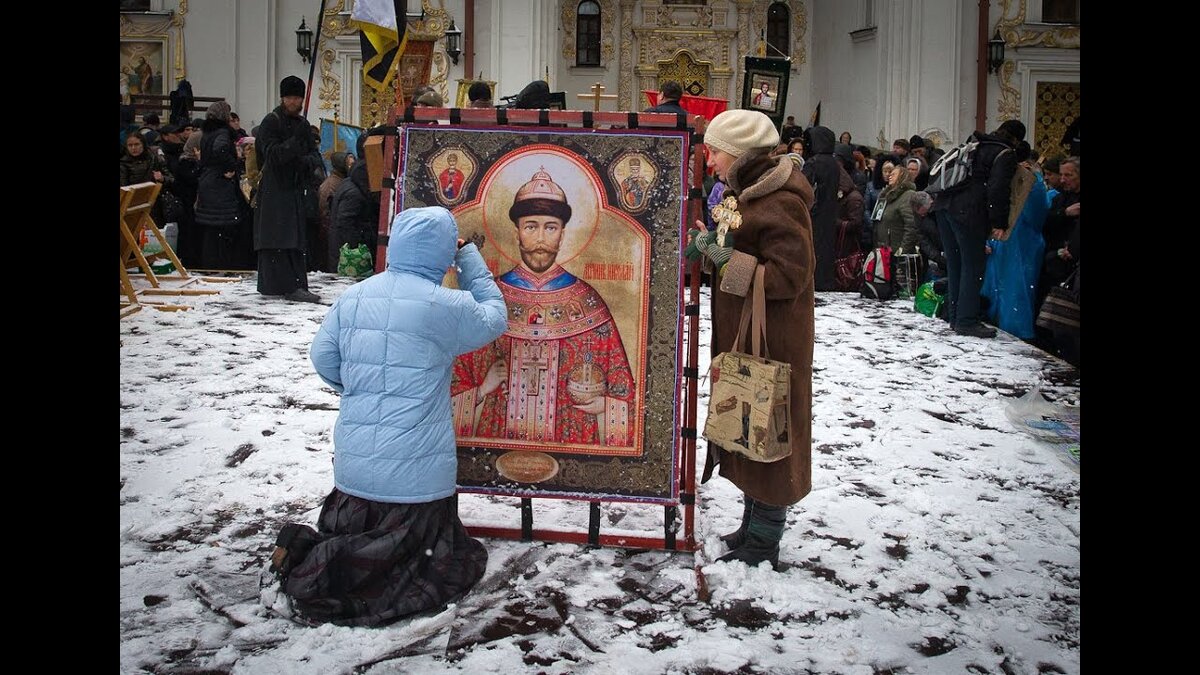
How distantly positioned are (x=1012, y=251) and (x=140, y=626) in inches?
305

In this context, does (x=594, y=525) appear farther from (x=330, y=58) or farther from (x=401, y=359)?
(x=330, y=58)

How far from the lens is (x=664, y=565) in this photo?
4.24 metres

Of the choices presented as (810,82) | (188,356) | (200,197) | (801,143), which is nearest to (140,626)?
(188,356)

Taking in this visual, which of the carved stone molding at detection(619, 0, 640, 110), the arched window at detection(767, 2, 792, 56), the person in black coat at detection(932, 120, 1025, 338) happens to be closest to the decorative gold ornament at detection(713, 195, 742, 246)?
the person in black coat at detection(932, 120, 1025, 338)

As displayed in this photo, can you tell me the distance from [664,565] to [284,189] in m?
6.81

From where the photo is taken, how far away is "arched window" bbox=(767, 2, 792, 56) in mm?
25266

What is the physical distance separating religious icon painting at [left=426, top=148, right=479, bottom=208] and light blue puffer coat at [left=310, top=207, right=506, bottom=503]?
0.40 m

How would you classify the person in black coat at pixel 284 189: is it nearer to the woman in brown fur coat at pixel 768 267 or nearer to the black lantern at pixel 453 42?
the woman in brown fur coat at pixel 768 267

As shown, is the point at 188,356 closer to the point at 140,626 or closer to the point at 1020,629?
the point at 140,626

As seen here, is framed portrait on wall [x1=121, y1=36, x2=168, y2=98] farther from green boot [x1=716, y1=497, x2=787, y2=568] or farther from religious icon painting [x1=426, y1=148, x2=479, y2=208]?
green boot [x1=716, y1=497, x2=787, y2=568]

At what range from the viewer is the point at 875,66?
21.2 metres

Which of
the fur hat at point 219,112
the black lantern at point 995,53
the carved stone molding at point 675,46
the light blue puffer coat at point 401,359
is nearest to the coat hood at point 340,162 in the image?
the fur hat at point 219,112

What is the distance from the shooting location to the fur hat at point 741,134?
13.3ft

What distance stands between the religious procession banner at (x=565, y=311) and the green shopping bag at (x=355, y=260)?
770 cm
